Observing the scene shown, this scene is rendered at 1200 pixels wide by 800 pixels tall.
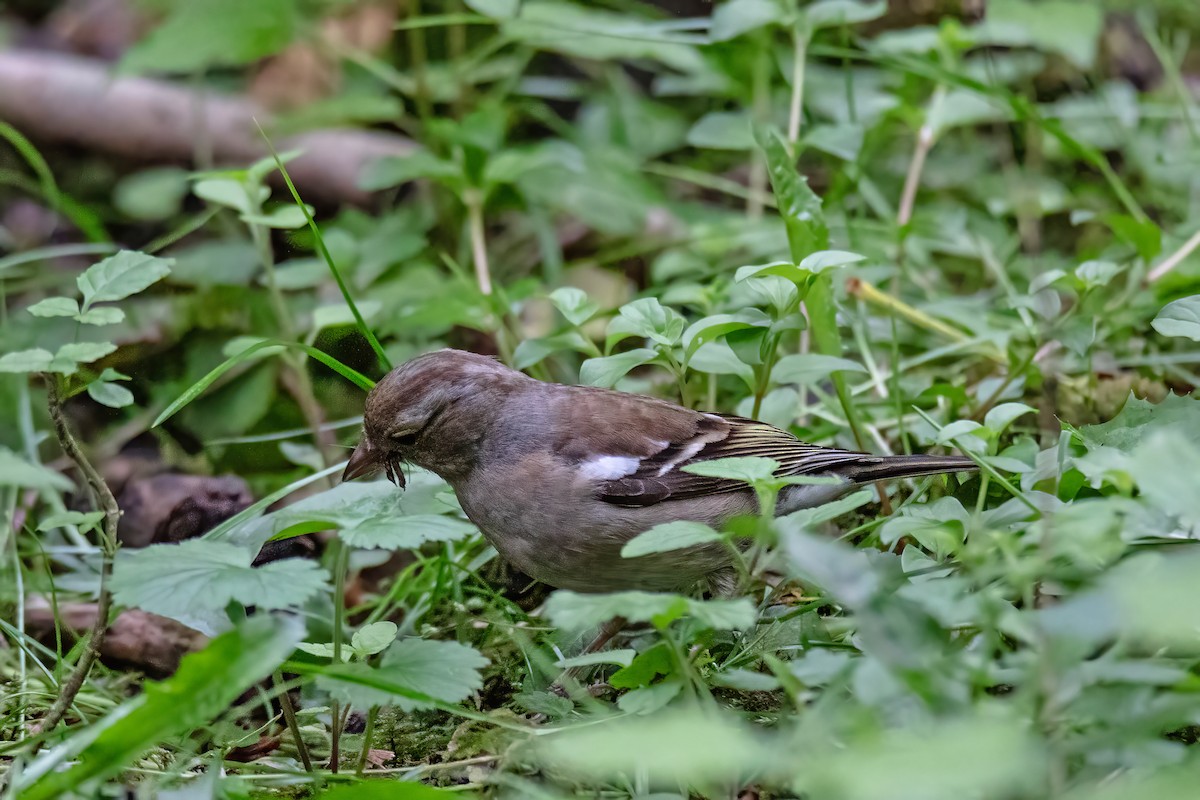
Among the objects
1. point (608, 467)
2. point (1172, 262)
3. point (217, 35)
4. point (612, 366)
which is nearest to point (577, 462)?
point (608, 467)

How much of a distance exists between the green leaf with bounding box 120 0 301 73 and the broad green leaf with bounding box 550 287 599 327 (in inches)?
106

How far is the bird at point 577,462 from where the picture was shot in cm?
280

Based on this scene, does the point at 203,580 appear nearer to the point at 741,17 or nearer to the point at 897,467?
the point at 897,467

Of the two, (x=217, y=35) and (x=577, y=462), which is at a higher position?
(x=217, y=35)

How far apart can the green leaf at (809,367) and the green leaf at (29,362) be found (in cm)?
171

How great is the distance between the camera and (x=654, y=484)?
9.65ft

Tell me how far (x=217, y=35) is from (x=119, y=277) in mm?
2958

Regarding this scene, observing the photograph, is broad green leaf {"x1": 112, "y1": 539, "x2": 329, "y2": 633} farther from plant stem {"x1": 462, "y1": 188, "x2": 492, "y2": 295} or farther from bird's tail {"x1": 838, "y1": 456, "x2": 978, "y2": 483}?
plant stem {"x1": 462, "y1": 188, "x2": 492, "y2": 295}

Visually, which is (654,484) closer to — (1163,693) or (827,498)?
(827,498)

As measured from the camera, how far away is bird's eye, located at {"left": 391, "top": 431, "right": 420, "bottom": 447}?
9.73 feet

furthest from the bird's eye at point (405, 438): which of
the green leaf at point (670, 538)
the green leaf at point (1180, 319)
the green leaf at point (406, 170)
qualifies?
the green leaf at point (1180, 319)

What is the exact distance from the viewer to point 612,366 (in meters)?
2.78

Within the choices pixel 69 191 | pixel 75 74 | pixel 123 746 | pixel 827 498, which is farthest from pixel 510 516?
pixel 75 74

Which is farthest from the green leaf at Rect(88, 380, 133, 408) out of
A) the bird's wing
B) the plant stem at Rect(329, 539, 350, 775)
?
the bird's wing
